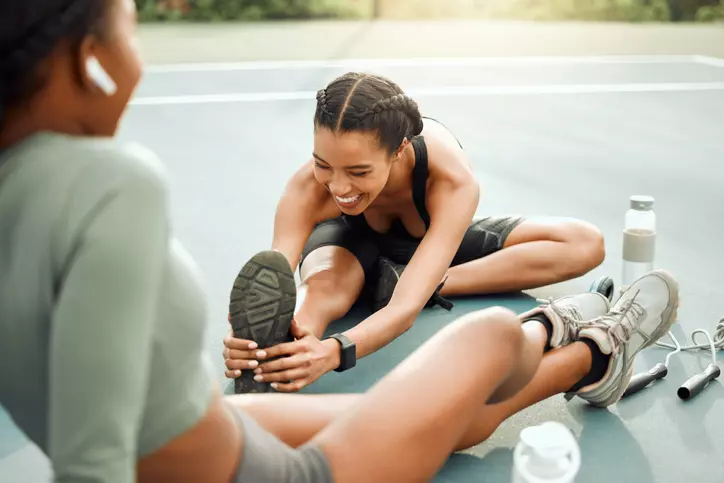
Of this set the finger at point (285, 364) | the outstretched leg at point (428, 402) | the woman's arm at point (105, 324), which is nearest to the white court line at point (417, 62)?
the finger at point (285, 364)

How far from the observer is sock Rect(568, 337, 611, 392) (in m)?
2.04

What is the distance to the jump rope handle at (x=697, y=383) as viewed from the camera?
2.22 meters

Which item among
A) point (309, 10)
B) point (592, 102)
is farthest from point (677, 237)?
point (309, 10)

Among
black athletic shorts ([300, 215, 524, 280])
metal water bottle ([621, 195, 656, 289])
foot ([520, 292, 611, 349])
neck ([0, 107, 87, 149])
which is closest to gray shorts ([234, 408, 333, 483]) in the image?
neck ([0, 107, 87, 149])

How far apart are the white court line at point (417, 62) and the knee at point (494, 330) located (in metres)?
6.45

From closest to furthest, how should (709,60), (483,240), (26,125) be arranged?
(26,125) < (483,240) < (709,60)

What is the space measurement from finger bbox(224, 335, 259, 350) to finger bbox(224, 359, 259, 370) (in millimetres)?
32

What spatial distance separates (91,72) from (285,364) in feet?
4.04

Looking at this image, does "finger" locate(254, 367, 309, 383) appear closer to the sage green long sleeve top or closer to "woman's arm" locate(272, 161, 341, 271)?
"woman's arm" locate(272, 161, 341, 271)

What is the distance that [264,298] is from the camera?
203cm

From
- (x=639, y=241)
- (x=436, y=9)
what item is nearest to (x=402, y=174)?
(x=639, y=241)

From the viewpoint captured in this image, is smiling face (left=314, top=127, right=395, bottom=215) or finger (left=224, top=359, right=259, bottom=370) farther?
smiling face (left=314, top=127, right=395, bottom=215)

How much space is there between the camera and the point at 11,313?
3.11 feet

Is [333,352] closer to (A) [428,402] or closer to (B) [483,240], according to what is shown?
(A) [428,402]
